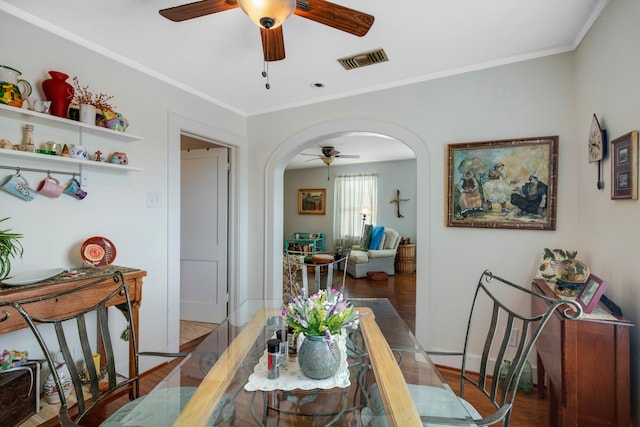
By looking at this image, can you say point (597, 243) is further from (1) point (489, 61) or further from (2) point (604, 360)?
(1) point (489, 61)

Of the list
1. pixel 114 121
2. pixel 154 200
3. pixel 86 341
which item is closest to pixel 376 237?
pixel 154 200

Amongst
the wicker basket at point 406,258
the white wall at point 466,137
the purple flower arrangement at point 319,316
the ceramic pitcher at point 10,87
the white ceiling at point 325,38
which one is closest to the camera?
the purple flower arrangement at point 319,316

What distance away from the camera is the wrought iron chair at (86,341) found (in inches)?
43.7

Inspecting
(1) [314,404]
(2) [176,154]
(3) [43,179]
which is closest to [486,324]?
(1) [314,404]

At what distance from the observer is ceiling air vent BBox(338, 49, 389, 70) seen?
2.30 metres

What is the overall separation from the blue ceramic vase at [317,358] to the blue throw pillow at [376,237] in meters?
5.49

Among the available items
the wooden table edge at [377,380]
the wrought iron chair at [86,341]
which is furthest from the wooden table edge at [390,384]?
the wrought iron chair at [86,341]

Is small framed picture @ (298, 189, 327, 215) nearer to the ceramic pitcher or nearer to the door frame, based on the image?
the door frame

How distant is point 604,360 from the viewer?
144 cm

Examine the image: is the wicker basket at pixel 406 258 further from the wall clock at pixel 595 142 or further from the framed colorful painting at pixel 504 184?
the wall clock at pixel 595 142

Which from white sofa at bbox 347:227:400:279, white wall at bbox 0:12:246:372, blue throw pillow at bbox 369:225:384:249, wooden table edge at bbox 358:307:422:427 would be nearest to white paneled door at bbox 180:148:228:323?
white wall at bbox 0:12:246:372

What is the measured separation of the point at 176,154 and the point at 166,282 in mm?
1145

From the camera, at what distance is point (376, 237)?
668 cm

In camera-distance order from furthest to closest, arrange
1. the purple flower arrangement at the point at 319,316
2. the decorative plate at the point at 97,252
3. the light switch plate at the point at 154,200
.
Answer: the light switch plate at the point at 154,200
the decorative plate at the point at 97,252
the purple flower arrangement at the point at 319,316
